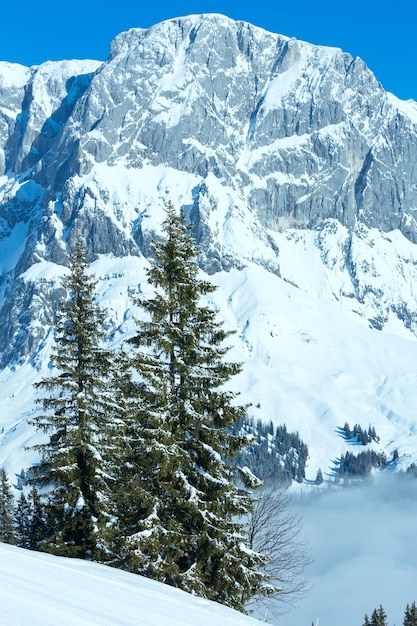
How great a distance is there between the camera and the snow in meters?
8.85

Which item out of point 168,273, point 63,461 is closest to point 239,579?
point 63,461

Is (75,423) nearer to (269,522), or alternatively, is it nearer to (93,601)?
(269,522)

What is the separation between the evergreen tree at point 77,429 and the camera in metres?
22.8

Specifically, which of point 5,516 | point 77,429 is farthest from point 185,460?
point 5,516

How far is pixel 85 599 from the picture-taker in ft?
33.0

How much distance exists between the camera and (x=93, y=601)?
10.1 meters

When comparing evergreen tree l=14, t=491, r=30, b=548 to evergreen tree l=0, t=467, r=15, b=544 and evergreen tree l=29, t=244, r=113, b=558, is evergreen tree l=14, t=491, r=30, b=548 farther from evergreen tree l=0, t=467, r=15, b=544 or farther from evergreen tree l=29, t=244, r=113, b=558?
evergreen tree l=29, t=244, r=113, b=558

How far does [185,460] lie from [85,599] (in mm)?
10466

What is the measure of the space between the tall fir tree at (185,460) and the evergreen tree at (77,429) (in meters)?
1.53

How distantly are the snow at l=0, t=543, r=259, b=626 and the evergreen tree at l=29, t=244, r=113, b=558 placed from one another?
32.2ft

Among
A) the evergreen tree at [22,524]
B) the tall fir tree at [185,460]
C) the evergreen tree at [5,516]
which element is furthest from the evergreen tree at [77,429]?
the evergreen tree at [22,524]

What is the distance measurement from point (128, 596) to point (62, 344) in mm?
14383

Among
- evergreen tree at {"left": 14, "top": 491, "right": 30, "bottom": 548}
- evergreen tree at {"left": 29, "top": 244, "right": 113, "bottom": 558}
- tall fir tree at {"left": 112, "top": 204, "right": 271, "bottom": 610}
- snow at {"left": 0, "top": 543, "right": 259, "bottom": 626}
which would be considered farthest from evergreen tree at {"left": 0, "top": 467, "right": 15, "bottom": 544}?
snow at {"left": 0, "top": 543, "right": 259, "bottom": 626}

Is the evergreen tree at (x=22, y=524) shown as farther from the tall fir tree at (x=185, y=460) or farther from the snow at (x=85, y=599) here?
the snow at (x=85, y=599)
